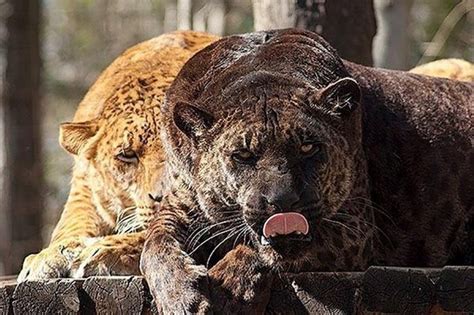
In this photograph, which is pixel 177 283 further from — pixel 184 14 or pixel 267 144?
pixel 184 14

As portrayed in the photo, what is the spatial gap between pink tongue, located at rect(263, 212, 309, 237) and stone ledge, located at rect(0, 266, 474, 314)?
0.17m

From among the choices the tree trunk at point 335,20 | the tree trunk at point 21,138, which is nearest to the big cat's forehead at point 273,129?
the tree trunk at point 335,20

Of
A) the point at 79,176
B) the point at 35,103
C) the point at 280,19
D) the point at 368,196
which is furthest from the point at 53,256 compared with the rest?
the point at 35,103

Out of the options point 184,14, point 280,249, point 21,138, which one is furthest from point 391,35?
point 280,249

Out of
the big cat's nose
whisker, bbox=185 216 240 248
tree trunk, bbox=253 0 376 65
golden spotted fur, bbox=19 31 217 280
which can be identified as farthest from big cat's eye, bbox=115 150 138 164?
tree trunk, bbox=253 0 376 65

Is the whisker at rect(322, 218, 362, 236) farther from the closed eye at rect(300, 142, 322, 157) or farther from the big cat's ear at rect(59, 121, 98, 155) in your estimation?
the big cat's ear at rect(59, 121, 98, 155)

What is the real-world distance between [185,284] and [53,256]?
3.68ft

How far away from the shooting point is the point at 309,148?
14.6 ft

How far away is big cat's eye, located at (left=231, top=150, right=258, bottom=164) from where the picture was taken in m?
4.42

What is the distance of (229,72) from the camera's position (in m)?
4.92

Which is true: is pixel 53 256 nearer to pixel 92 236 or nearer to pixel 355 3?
pixel 92 236

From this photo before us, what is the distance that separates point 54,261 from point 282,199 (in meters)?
1.37

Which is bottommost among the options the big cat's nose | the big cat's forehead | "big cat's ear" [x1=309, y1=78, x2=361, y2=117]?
the big cat's nose

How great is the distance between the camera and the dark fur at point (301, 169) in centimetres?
434
